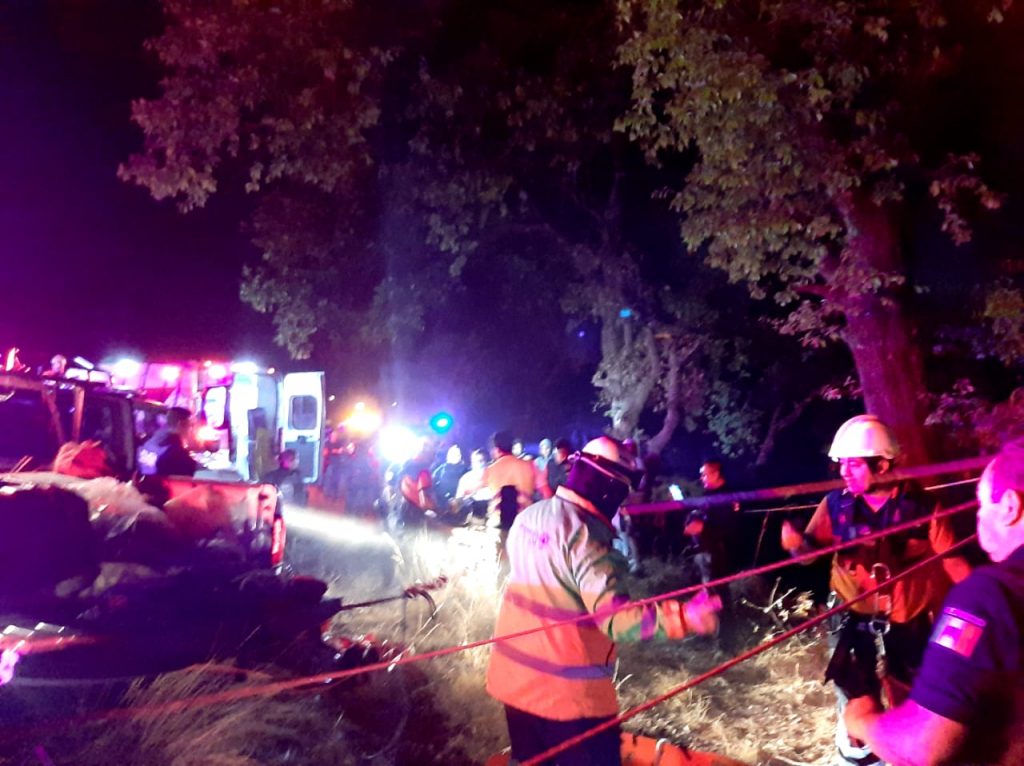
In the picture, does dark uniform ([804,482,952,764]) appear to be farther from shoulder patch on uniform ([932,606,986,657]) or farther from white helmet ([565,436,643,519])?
shoulder patch on uniform ([932,606,986,657])

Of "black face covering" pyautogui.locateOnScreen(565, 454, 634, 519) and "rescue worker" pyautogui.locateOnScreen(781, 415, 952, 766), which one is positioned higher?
"black face covering" pyautogui.locateOnScreen(565, 454, 634, 519)

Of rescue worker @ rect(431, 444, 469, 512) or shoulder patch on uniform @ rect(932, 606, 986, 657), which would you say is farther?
rescue worker @ rect(431, 444, 469, 512)

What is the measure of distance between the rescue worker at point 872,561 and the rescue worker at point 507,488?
166 inches

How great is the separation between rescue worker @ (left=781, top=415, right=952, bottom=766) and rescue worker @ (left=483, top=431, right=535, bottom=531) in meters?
4.21

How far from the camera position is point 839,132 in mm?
7496

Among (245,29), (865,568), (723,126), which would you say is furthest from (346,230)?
(865,568)

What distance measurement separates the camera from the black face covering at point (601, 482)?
331 centimetres

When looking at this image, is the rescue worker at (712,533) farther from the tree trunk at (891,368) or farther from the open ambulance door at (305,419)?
the open ambulance door at (305,419)

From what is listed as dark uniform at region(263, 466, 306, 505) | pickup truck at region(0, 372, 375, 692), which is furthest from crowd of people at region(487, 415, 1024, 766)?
dark uniform at region(263, 466, 306, 505)

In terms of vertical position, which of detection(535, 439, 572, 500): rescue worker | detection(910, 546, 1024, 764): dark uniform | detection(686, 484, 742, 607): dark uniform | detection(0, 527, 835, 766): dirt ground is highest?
detection(910, 546, 1024, 764): dark uniform

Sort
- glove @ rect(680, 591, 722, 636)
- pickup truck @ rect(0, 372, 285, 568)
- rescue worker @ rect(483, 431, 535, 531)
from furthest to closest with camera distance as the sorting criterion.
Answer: rescue worker @ rect(483, 431, 535, 531) < pickup truck @ rect(0, 372, 285, 568) < glove @ rect(680, 591, 722, 636)

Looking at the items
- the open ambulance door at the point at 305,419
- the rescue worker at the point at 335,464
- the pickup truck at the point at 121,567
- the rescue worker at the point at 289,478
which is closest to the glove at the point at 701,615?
the pickup truck at the point at 121,567

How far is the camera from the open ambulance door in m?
15.9

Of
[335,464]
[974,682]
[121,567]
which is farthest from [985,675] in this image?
[335,464]
